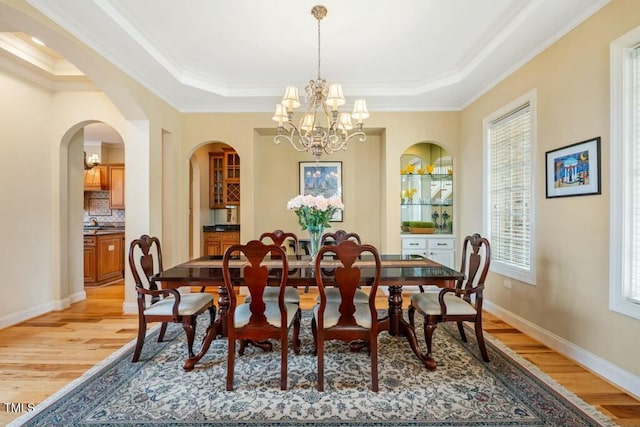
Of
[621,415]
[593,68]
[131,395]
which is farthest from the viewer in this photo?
[593,68]

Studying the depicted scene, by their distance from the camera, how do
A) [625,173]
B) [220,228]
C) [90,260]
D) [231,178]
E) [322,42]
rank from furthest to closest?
[231,178] < [220,228] < [90,260] < [322,42] < [625,173]

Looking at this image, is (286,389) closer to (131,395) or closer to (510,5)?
(131,395)

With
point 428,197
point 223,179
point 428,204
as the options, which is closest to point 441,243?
point 428,204

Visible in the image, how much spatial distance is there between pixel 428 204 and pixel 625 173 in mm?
2947

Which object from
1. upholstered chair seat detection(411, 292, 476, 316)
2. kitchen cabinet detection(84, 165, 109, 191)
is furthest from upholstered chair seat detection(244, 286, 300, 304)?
kitchen cabinet detection(84, 165, 109, 191)

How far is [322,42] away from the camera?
332 centimetres

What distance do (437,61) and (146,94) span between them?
3.50 metres

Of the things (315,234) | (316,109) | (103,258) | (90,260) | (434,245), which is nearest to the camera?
(315,234)

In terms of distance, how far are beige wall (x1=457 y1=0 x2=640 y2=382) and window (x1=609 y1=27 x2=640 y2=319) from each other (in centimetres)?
7

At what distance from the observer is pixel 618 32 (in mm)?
2236

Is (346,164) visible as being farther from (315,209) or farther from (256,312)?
(256,312)

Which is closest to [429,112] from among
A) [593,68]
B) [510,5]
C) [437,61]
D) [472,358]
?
[437,61]

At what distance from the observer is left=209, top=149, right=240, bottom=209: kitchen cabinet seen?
6.39 m

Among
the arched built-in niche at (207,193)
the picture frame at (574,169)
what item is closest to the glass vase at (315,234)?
the picture frame at (574,169)
